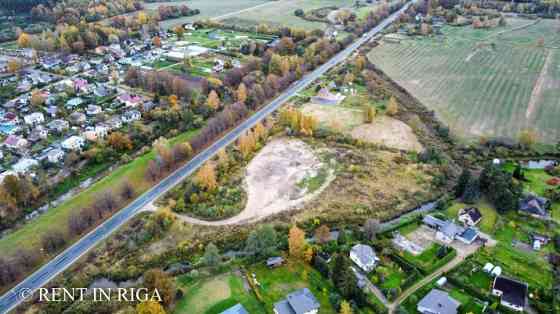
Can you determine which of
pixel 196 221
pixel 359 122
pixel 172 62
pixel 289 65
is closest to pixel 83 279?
pixel 196 221

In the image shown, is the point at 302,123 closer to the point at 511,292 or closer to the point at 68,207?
the point at 68,207

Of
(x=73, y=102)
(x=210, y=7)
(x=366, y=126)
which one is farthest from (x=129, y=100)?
→ (x=210, y=7)

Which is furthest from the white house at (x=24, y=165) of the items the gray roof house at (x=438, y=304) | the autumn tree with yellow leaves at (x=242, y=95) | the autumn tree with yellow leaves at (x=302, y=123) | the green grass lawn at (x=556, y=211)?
the green grass lawn at (x=556, y=211)

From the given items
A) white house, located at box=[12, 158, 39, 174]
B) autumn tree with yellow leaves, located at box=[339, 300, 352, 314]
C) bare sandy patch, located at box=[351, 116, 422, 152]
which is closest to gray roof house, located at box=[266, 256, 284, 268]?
autumn tree with yellow leaves, located at box=[339, 300, 352, 314]

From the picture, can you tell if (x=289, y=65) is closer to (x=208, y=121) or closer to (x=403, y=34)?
(x=208, y=121)

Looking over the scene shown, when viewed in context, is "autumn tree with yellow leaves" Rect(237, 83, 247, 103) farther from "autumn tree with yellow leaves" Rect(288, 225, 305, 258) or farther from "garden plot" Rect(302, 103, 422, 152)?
"autumn tree with yellow leaves" Rect(288, 225, 305, 258)

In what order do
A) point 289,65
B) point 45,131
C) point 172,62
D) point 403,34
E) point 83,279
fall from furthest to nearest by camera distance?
point 403,34 < point 172,62 < point 289,65 < point 45,131 < point 83,279
